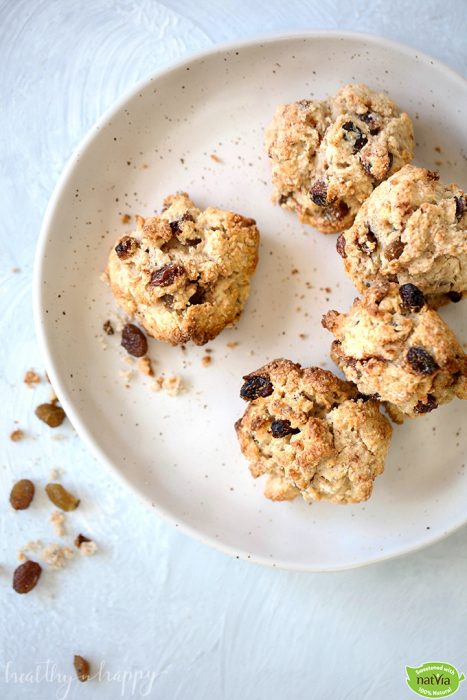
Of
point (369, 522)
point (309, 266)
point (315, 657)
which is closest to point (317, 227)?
point (309, 266)

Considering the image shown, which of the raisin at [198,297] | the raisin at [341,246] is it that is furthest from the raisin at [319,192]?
the raisin at [198,297]

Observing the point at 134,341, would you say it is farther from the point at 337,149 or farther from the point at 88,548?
the point at 337,149

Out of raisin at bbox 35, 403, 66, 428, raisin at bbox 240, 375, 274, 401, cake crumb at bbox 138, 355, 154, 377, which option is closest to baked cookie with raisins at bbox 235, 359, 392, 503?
raisin at bbox 240, 375, 274, 401

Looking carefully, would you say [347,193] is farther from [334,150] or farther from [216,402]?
[216,402]

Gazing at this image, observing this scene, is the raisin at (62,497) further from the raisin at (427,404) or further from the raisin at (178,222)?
the raisin at (427,404)

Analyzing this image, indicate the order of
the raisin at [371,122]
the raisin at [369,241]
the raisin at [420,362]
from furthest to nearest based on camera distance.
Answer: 1. the raisin at [371,122]
2. the raisin at [369,241]
3. the raisin at [420,362]

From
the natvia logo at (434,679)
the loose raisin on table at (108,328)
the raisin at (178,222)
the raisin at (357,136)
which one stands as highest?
the raisin at (357,136)
